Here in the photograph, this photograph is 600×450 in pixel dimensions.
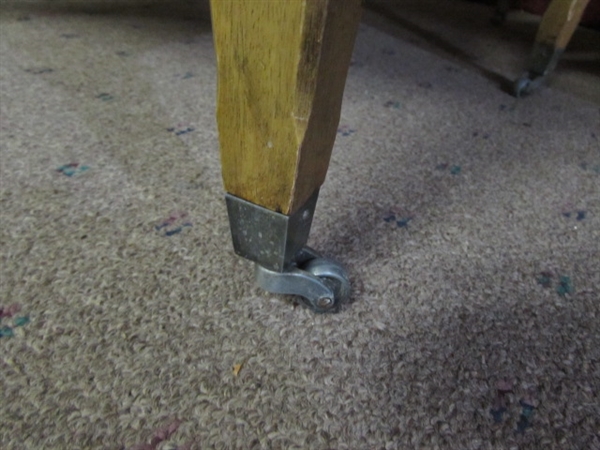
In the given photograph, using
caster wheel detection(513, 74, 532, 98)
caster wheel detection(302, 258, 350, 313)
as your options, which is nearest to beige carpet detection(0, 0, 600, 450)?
caster wheel detection(302, 258, 350, 313)

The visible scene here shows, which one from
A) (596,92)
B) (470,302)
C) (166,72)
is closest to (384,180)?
(470,302)

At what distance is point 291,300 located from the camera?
46 cm

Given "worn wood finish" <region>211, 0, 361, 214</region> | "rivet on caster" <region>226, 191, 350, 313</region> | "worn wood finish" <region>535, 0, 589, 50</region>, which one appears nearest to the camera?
"worn wood finish" <region>211, 0, 361, 214</region>

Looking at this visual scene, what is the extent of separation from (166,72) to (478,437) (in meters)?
0.84

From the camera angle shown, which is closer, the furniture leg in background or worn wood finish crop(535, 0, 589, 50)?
the furniture leg in background

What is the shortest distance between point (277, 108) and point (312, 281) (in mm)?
171

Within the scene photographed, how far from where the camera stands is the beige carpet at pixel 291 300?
1.19ft

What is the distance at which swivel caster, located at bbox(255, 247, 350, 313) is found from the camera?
0.42 meters

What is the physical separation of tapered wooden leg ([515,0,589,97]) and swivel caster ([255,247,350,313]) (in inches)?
28.0

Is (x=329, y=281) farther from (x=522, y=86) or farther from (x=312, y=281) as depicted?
(x=522, y=86)

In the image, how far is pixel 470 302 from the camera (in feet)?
1.55

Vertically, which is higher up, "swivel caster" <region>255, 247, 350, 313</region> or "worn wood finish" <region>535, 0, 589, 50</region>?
"worn wood finish" <region>535, 0, 589, 50</region>

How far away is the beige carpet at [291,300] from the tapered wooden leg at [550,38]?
0.51 ft

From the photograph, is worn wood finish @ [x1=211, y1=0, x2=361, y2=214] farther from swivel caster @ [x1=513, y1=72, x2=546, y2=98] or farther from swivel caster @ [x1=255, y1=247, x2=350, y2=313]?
swivel caster @ [x1=513, y1=72, x2=546, y2=98]
